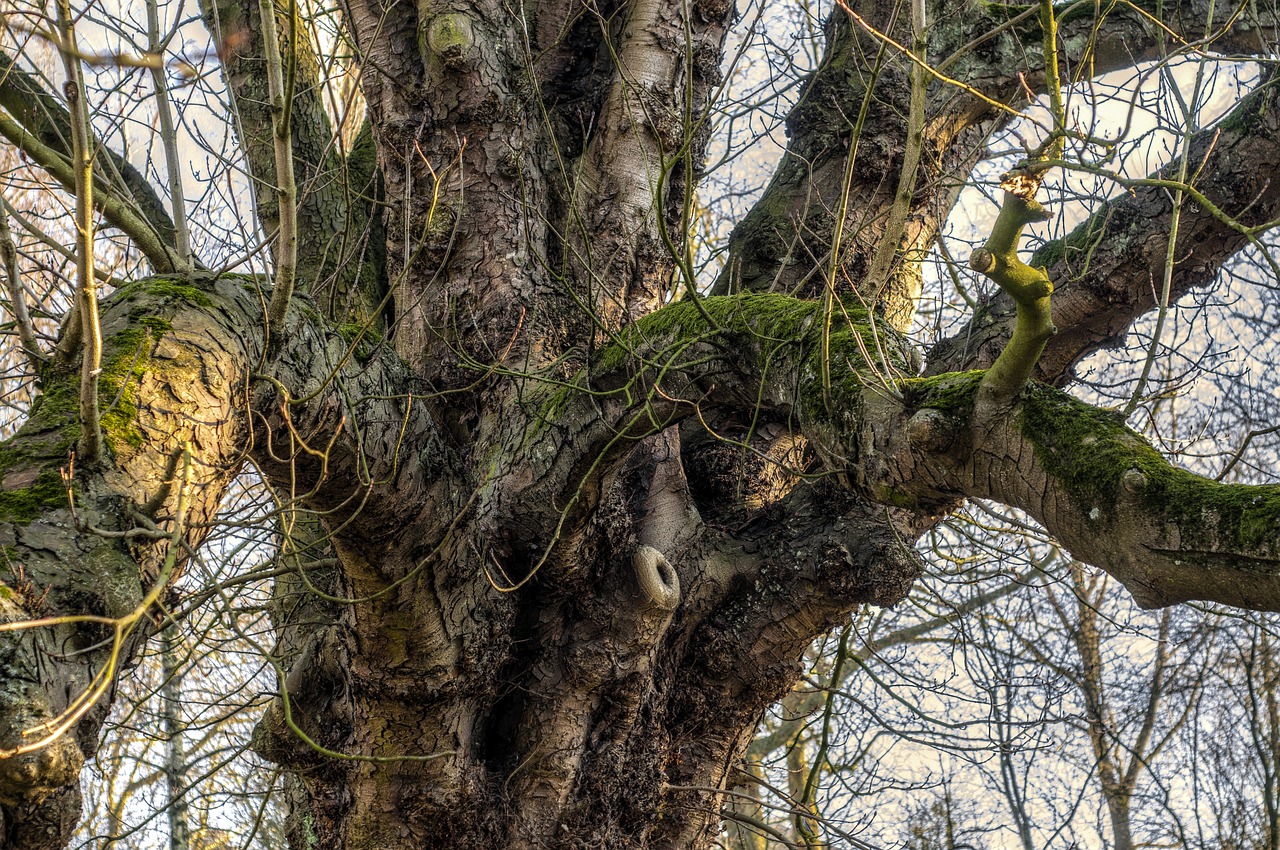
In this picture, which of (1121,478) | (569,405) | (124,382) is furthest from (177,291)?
(1121,478)

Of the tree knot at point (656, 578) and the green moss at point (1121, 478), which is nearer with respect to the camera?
the green moss at point (1121, 478)

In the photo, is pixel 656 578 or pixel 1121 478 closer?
pixel 1121 478

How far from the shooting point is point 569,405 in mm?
3166

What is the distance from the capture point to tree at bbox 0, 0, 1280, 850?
1.93 m

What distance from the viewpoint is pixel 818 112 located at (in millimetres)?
4285

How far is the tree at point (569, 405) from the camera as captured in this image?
6.33 ft

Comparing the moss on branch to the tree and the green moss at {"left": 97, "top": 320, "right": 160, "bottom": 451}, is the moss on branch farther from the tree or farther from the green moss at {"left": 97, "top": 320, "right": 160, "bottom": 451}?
the green moss at {"left": 97, "top": 320, "right": 160, "bottom": 451}

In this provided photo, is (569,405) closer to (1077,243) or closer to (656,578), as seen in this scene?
(656,578)

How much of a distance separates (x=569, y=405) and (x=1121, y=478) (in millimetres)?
1749

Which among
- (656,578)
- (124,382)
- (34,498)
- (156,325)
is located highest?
(656,578)

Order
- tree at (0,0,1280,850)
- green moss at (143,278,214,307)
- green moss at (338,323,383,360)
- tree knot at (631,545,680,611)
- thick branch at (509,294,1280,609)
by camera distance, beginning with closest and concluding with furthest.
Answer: thick branch at (509,294,1280,609), tree at (0,0,1280,850), green moss at (143,278,214,307), green moss at (338,323,383,360), tree knot at (631,545,680,611)

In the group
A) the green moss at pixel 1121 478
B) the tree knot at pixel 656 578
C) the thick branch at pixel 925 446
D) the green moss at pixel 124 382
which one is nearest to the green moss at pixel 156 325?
the green moss at pixel 124 382

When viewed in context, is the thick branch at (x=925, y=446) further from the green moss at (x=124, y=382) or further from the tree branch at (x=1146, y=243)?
the green moss at (x=124, y=382)

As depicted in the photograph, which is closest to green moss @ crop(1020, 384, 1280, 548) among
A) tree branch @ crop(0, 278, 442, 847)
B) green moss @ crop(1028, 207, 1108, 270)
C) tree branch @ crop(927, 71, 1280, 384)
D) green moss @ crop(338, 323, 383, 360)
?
tree branch @ crop(927, 71, 1280, 384)
